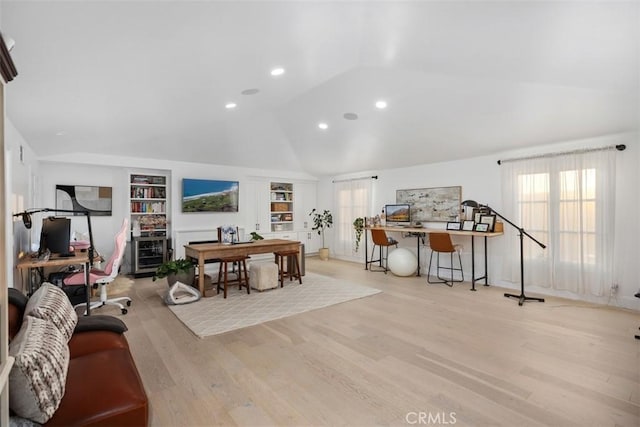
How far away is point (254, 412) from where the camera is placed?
6.69 ft

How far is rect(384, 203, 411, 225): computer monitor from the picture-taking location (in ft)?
21.5

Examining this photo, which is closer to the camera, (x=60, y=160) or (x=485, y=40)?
(x=485, y=40)

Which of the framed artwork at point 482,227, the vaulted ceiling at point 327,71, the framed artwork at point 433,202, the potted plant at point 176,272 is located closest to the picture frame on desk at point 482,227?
the framed artwork at point 482,227

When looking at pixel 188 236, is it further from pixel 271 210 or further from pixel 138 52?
pixel 138 52

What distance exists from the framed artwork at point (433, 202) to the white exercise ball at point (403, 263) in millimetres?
775

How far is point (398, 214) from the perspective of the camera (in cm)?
670

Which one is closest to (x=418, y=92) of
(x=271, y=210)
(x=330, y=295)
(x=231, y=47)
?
(x=231, y=47)

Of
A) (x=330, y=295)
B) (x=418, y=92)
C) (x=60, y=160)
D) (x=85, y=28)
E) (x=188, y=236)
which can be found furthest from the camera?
(x=188, y=236)

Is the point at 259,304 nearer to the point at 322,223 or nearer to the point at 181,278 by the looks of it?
the point at 181,278

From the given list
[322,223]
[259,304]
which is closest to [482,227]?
[259,304]

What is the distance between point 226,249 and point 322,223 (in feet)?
13.4

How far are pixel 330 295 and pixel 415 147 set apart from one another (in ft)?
10.00

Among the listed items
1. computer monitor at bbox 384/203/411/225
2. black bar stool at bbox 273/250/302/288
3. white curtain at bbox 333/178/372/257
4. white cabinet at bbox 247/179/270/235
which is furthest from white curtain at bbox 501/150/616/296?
white cabinet at bbox 247/179/270/235

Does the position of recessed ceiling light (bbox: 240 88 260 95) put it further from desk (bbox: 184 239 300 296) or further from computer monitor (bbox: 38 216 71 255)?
computer monitor (bbox: 38 216 71 255)
